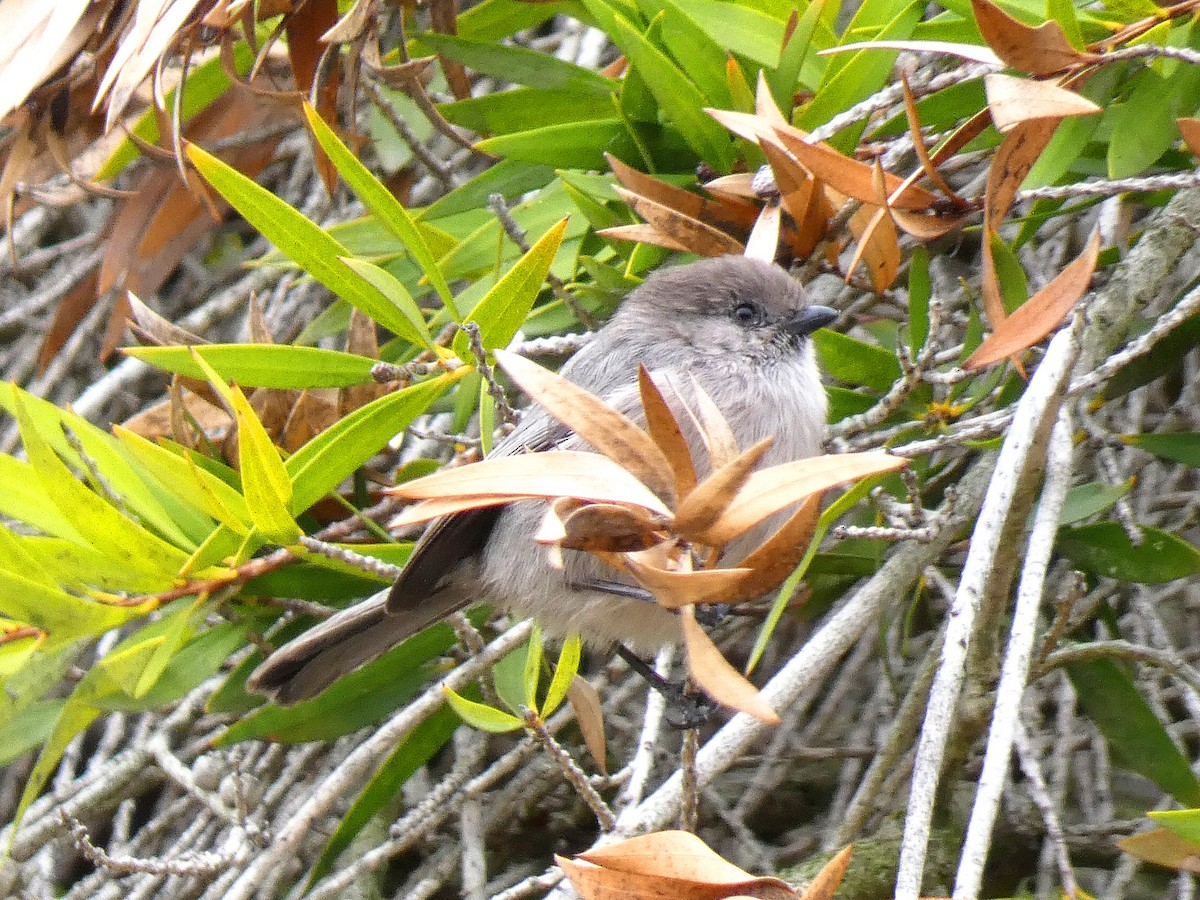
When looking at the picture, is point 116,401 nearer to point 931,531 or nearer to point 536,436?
point 536,436

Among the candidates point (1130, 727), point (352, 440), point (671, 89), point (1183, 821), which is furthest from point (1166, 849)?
point (671, 89)

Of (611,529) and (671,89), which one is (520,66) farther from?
(611,529)

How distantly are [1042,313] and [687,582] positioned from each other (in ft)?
2.51

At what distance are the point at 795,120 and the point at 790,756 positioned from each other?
1.33m

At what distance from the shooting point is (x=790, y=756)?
275cm

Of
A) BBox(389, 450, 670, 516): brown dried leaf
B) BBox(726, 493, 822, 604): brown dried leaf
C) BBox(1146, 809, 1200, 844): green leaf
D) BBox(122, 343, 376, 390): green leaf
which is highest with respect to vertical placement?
BBox(122, 343, 376, 390): green leaf

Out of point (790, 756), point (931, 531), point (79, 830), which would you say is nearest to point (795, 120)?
point (931, 531)

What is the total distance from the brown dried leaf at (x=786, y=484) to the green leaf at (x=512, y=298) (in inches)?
29.4

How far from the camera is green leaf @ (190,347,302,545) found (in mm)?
1849

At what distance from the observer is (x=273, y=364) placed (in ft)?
7.20

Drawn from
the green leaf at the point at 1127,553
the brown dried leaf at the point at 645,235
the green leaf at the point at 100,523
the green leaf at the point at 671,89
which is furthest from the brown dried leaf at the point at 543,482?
the green leaf at the point at 1127,553

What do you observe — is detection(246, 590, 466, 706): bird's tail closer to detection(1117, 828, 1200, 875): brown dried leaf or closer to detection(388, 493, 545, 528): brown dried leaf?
detection(388, 493, 545, 528): brown dried leaf

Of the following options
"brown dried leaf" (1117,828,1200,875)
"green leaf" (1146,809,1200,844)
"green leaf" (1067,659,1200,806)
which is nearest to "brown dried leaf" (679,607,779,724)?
"green leaf" (1146,809,1200,844)

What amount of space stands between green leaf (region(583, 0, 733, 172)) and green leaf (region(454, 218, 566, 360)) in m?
0.44
